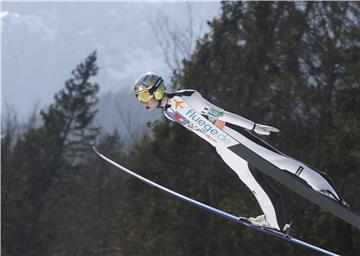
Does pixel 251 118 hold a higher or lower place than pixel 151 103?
higher

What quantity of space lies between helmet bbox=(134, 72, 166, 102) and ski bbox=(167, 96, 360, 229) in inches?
5.9

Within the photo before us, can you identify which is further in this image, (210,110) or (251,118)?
(251,118)

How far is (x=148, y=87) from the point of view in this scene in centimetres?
487

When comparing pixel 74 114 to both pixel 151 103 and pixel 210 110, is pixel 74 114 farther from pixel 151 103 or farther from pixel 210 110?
pixel 210 110

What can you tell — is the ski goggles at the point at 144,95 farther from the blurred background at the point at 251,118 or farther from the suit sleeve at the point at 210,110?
the blurred background at the point at 251,118

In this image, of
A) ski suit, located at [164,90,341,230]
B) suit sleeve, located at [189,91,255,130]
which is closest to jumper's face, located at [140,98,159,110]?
ski suit, located at [164,90,341,230]

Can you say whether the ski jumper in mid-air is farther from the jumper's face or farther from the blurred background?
the blurred background

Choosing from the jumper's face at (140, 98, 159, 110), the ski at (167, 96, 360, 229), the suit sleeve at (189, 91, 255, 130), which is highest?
the suit sleeve at (189, 91, 255, 130)

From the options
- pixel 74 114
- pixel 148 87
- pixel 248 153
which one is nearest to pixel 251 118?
pixel 248 153

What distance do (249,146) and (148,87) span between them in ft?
3.47

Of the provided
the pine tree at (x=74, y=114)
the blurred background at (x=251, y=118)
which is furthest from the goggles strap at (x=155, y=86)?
the pine tree at (x=74, y=114)

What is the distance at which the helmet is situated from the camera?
4867mm

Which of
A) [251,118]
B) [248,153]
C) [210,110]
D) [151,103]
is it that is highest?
[251,118]

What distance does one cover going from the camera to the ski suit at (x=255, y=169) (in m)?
4.76
